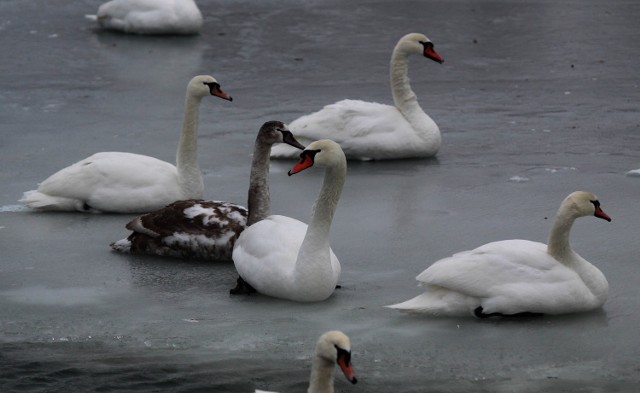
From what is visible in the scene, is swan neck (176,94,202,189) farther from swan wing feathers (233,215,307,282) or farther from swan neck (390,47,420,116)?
swan neck (390,47,420,116)

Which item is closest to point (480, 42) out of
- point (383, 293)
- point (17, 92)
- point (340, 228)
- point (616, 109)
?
point (616, 109)

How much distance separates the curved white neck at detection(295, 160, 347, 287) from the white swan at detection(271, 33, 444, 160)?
326 cm

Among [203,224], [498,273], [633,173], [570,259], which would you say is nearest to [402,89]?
[633,173]

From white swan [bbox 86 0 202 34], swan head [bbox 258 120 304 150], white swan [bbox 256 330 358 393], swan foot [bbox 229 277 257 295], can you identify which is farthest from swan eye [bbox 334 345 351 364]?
white swan [bbox 86 0 202 34]

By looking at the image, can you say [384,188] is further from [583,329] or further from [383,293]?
[583,329]

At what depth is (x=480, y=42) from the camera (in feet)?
53.4

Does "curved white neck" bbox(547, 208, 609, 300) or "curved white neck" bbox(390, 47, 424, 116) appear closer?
"curved white neck" bbox(547, 208, 609, 300)

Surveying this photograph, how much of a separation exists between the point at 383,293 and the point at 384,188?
105 inches

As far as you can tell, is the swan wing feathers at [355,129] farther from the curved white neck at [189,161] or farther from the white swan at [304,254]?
the white swan at [304,254]

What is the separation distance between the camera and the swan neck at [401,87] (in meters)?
11.4

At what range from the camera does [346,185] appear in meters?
10.4

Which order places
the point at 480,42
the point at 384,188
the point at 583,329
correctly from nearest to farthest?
1. the point at 583,329
2. the point at 384,188
3. the point at 480,42

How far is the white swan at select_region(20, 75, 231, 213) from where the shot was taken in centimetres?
950

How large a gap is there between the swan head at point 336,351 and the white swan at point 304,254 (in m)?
2.18
